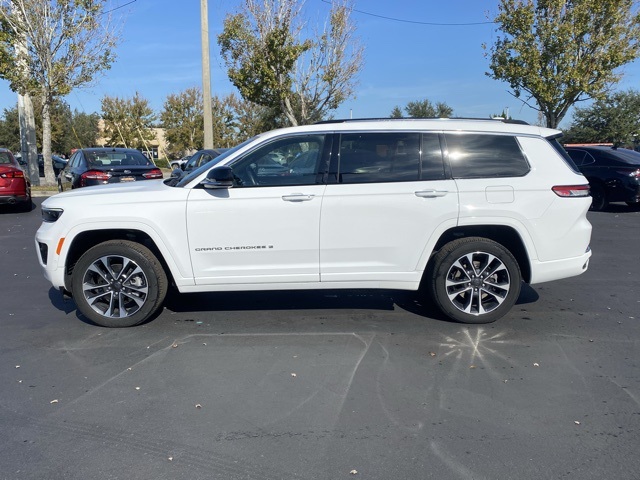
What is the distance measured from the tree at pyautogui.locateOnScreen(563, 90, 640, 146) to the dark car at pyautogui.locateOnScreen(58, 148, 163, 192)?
33258mm

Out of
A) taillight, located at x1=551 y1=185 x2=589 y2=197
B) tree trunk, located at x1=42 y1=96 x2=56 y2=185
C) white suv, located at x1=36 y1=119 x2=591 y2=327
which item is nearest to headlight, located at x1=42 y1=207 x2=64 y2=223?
white suv, located at x1=36 y1=119 x2=591 y2=327

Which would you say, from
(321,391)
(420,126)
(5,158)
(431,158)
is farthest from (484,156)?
(5,158)

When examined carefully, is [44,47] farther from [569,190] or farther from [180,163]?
[569,190]

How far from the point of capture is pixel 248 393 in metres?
4.27

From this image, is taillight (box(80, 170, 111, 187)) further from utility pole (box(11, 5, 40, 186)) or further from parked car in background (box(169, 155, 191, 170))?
utility pole (box(11, 5, 40, 186))

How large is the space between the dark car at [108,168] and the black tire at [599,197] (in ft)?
34.4

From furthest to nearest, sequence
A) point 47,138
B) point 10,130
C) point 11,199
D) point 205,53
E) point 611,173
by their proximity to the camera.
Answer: point 10,130
point 47,138
point 205,53
point 611,173
point 11,199

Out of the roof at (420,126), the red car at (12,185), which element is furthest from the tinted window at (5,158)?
the roof at (420,126)

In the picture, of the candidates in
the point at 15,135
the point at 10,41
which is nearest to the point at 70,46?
the point at 10,41

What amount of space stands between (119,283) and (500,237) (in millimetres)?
3721

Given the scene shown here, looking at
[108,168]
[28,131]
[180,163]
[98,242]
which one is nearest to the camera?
[98,242]

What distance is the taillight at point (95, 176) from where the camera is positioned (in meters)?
13.0

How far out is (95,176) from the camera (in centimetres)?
1300

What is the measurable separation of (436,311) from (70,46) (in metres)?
18.6
